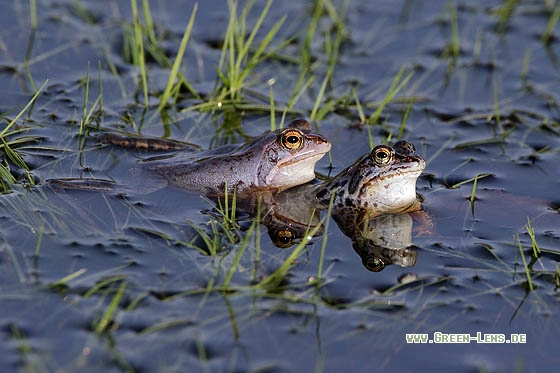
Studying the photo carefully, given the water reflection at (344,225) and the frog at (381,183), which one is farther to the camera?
the frog at (381,183)

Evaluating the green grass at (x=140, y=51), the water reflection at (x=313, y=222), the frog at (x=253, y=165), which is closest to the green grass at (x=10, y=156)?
the water reflection at (x=313, y=222)

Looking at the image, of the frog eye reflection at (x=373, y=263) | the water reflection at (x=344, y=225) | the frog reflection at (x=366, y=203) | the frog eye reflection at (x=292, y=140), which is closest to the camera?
the frog eye reflection at (x=373, y=263)

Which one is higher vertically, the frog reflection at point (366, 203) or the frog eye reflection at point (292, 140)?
the frog eye reflection at point (292, 140)

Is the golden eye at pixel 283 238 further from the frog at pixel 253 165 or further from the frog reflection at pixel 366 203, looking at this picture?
the frog at pixel 253 165

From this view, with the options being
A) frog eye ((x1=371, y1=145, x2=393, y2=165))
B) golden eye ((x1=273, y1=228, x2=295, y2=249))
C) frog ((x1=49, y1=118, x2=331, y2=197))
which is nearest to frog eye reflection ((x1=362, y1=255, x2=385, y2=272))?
golden eye ((x1=273, y1=228, x2=295, y2=249))

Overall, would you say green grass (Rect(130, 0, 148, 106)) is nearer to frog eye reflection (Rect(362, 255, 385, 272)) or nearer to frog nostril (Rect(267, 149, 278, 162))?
frog nostril (Rect(267, 149, 278, 162))

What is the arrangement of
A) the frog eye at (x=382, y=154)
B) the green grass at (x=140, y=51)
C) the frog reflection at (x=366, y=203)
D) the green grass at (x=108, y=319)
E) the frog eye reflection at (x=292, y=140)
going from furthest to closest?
the green grass at (x=140, y=51) < the frog eye reflection at (x=292, y=140) < the frog eye at (x=382, y=154) < the frog reflection at (x=366, y=203) < the green grass at (x=108, y=319)

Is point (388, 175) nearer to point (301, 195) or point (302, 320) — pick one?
point (301, 195)

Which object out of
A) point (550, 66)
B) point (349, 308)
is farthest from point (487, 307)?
point (550, 66)
